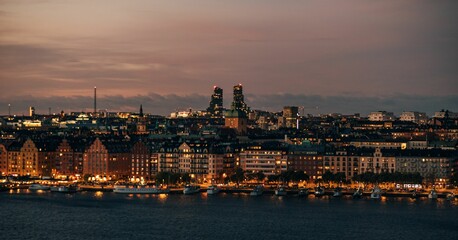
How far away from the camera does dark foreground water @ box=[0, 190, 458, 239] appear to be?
143ft

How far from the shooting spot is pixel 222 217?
48.7m

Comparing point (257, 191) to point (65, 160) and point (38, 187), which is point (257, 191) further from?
point (65, 160)

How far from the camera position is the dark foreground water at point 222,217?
43.7 m

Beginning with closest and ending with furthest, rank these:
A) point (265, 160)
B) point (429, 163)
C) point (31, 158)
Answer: point (429, 163), point (265, 160), point (31, 158)

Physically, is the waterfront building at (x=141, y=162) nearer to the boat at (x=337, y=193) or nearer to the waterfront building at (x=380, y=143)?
the boat at (x=337, y=193)

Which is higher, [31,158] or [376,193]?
[31,158]

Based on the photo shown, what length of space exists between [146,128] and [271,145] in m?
41.4

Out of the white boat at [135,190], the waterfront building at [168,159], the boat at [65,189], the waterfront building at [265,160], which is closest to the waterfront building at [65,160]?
the waterfront building at [168,159]

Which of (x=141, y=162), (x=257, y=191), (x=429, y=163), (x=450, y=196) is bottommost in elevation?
(x=450, y=196)

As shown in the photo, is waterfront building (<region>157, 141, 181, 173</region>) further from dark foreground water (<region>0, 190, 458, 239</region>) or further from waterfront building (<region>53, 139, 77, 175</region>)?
dark foreground water (<region>0, 190, 458, 239</region>)

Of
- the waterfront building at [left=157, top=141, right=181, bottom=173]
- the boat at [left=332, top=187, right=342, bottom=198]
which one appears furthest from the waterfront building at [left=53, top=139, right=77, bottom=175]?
the boat at [left=332, top=187, right=342, bottom=198]

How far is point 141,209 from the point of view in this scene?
52719mm

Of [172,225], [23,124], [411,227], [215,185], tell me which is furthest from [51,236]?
[23,124]

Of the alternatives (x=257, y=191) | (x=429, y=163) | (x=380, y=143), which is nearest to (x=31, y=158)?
(x=257, y=191)
